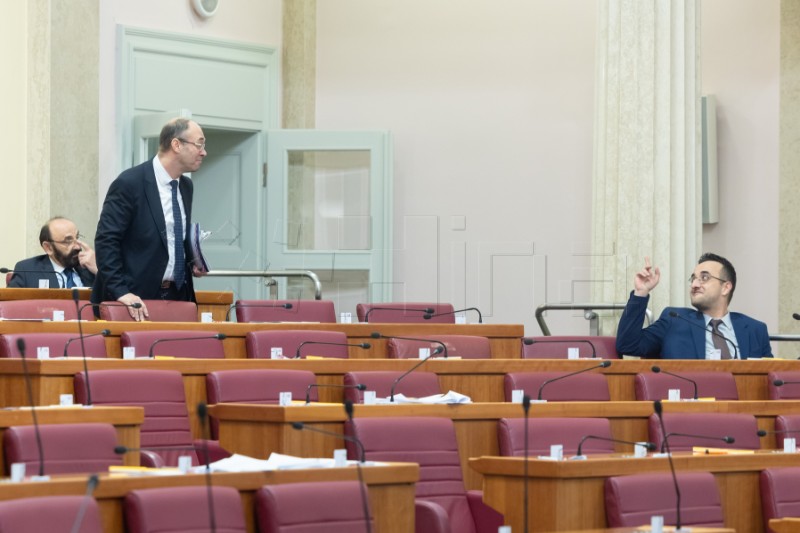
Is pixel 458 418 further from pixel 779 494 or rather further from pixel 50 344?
pixel 50 344

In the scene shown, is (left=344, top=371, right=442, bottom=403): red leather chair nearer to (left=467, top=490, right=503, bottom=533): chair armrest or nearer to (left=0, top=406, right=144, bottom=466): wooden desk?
(left=467, top=490, right=503, bottom=533): chair armrest

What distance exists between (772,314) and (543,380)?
364 centimetres

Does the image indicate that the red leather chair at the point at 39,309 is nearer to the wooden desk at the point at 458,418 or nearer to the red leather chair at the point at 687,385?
the wooden desk at the point at 458,418

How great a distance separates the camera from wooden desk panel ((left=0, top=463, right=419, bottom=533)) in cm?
268

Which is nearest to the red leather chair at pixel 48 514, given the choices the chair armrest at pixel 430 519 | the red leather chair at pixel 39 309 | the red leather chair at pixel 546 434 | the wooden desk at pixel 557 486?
the chair armrest at pixel 430 519

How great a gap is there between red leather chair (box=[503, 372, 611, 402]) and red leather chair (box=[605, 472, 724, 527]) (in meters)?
1.06

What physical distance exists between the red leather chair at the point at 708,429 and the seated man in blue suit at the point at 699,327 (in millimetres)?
1185

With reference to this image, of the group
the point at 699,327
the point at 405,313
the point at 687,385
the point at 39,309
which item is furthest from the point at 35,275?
the point at 687,385

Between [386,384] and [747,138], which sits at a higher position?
[747,138]

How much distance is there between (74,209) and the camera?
7387 mm

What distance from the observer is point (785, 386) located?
201 inches

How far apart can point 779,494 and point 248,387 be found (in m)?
1.55

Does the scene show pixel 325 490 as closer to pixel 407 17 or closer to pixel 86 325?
pixel 86 325

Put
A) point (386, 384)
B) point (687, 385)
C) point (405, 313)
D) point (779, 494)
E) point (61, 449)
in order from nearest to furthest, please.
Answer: point (61, 449)
point (779, 494)
point (386, 384)
point (687, 385)
point (405, 313)
